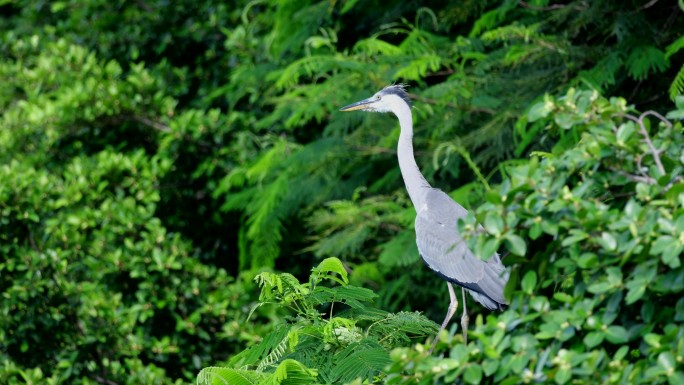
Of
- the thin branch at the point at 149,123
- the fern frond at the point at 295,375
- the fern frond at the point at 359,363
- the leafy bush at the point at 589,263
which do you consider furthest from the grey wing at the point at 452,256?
the thin branch at the point at 149,123

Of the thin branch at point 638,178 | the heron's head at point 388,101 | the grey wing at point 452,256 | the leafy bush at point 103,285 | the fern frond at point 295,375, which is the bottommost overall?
the leafy bush at point 103,285

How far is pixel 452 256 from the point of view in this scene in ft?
17.0

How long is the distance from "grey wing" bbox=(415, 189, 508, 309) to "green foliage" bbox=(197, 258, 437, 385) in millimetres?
392

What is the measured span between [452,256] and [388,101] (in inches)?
47.5

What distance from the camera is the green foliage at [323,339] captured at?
160 inches

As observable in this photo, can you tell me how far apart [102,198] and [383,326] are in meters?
5.14

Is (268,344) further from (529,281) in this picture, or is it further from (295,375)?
(529,281)

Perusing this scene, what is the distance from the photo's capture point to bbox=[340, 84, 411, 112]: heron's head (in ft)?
19.3

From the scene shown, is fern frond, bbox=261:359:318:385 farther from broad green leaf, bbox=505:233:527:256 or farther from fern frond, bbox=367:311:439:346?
broad green leaf, bbox=505:233:527:256

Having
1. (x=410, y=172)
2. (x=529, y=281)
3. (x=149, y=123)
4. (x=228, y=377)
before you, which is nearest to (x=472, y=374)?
(x=529, y=281)

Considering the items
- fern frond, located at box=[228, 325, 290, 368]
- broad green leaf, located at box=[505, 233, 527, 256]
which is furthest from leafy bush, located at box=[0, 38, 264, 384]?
broad green leaf, located at box=[505, 233, 527, 256]

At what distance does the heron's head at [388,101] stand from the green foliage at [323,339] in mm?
1591

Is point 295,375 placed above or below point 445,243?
above

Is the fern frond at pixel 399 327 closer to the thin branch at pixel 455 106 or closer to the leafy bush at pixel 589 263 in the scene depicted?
the leafy bush at pixel 589 263
